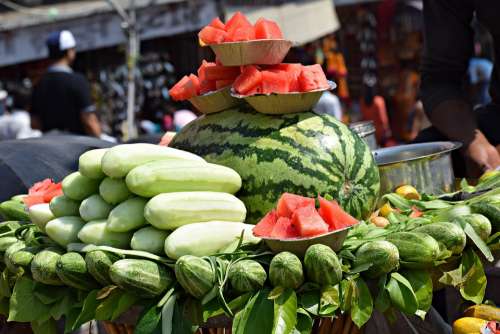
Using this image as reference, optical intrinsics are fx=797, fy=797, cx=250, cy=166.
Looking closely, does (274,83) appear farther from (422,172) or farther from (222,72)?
(422,172)

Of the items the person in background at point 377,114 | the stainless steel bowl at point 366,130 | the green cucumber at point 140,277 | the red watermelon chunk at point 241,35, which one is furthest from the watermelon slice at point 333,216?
the person in background at point 377,114

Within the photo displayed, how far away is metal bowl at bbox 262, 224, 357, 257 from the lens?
1.91 meters

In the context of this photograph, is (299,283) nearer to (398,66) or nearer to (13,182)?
(13,182)

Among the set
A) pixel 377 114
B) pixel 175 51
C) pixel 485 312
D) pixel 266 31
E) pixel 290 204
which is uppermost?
pixel 266 31

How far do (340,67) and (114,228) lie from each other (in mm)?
11524

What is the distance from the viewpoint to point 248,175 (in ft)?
7.74

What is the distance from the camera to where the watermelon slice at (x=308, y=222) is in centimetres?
190

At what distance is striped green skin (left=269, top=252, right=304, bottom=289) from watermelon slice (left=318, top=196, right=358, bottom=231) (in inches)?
5.7

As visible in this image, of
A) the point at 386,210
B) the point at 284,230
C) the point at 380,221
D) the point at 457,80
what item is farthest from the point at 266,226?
the point at 457,80

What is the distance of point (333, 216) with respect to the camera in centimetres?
197

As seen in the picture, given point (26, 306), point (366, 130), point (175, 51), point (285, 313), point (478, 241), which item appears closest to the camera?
point (285, 313)

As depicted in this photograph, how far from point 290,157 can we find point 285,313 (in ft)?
2.17

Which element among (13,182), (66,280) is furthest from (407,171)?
(13,182)

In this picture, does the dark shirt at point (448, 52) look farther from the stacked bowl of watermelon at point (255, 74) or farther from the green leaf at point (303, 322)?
the green leaf at point (303, 322)
